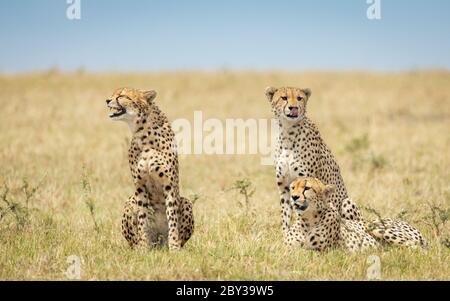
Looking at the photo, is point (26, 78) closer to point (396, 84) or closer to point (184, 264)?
point (396, 84)

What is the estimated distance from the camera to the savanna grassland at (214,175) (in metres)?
6.00

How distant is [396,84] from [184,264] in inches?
573

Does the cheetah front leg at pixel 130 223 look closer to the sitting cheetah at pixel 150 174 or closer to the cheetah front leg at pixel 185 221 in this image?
the sitting cheetah at pixel 150 174

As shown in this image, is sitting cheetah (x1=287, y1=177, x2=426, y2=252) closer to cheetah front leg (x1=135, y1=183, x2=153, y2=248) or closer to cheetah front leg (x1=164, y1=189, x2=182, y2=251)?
cheetah front leg (x1=164, y1=189, x2=182, y2=251)

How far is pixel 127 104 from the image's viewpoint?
6.14 metres

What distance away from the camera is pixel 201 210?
828 centimetres

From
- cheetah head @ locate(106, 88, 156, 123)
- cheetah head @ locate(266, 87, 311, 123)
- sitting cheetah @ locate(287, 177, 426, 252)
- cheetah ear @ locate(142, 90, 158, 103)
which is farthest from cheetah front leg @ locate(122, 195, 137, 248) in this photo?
cheetah head @ locate(266, 87, 311, 123)

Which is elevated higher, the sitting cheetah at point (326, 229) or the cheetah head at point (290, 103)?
the cheetah head at point (290, 103)

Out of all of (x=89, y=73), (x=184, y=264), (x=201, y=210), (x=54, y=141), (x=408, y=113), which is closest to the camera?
(x=184, y=264)

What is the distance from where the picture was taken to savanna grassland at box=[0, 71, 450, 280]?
5996mm
